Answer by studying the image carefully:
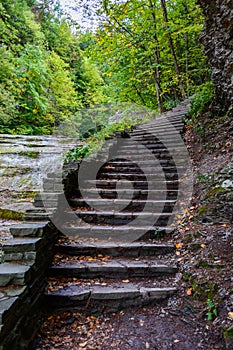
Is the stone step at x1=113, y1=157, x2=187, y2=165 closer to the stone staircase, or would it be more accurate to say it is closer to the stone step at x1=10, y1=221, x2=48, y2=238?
the stone staircase

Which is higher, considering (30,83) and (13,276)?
(30,83)

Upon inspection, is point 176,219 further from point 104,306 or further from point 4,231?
point 4,231

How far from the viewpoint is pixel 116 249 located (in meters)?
2.87

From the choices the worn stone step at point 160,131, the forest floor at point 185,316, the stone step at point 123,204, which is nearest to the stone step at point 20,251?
the forest floor at point 185,316

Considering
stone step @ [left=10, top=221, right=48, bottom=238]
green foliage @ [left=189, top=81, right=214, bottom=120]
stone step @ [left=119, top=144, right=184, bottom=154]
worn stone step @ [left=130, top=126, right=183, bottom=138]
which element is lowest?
stone step @ [left=10, top=221, right=48, bottom=238]

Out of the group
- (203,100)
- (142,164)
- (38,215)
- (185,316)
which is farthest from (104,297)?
(203,100)

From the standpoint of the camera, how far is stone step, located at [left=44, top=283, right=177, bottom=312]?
224cm

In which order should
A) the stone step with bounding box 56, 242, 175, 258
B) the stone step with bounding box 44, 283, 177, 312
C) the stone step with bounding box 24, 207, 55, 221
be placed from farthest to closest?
the stone step with bounding box 56, 242, 175, 258 < the stone step with bounding box 24, 207, 55, 221 < the stone step with bounding box 44, 283, 177, 312

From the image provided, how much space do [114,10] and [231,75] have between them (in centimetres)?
510

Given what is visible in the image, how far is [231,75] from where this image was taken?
4.38 meters

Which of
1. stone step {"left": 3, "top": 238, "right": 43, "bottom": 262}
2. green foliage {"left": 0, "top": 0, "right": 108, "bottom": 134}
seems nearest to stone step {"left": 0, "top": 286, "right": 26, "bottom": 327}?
stone step {"left": 3, "top": 238, "right": 43, "bottom": 262}

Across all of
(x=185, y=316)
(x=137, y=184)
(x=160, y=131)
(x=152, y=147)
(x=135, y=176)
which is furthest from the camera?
(x=160, y=131)

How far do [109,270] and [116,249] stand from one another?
0.33 m

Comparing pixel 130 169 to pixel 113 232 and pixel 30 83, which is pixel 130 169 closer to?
pixel 113 232
